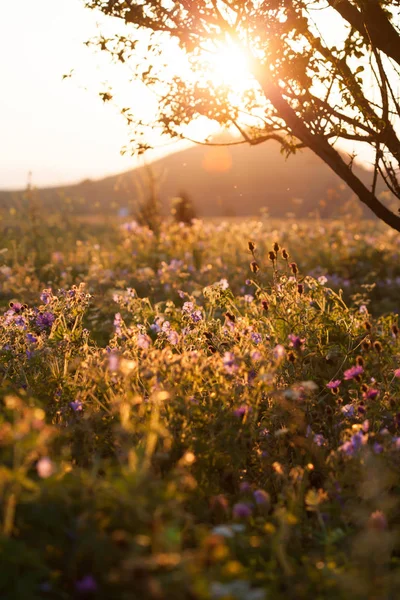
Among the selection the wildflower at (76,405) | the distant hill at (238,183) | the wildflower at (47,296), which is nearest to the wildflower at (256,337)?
the wildflower at (76,405)

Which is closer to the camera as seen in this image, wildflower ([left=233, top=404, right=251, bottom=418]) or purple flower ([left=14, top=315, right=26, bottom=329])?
wildflower ([left=233, top=404, right=251, bottom=418])

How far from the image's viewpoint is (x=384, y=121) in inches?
189

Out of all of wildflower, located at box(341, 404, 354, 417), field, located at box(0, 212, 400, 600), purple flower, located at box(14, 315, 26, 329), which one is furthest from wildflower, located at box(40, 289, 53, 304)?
wildflower, located at box(341, 404, 354, 417)

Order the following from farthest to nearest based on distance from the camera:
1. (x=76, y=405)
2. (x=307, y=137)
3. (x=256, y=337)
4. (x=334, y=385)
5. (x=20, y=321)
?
1. (x=307, y=137)
2. (x=20, y=321)
3. (x=256, y=337)
4. (x=334, y=385)
5. (x=76, y=405)

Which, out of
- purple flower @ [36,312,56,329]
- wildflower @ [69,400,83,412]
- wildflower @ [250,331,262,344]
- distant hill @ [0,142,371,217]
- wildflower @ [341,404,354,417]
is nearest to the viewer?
wildflower @ [69,400,83,412]

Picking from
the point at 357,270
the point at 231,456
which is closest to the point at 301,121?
the point at 231,456

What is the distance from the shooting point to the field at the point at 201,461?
210 centimetres

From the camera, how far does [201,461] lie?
331 cm

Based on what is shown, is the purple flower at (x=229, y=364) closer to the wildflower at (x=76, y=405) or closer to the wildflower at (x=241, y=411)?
the wildflower at (x=241, y=411)

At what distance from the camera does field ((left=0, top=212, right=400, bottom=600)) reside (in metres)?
2.10

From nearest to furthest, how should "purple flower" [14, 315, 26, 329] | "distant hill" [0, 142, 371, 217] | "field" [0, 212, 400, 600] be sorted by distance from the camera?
"field" [0, 212, 400, 600]
"purple flower" [14, 315, 26, 329]
"distant hill" [0, 142, 371, 217]

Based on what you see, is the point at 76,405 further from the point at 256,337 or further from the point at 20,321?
the point at 256,337

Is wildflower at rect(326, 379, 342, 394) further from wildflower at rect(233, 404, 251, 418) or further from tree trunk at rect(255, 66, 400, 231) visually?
tree trunk at rect(255, 66, 400, 231)

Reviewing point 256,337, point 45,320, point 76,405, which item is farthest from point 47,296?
point 256,337
